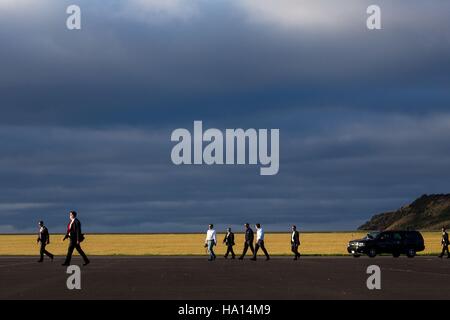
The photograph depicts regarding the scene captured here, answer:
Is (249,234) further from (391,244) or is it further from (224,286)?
(224,286)

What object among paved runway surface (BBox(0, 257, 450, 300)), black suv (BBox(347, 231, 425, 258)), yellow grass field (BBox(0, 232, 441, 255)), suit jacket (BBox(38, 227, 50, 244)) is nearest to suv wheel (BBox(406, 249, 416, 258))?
black suv (BBox(347, 231, 425, 258))

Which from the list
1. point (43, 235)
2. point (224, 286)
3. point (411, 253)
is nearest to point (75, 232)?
point (43, 235)

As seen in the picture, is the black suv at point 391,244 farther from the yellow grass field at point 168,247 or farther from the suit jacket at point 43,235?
the suit jacket at point 43,235

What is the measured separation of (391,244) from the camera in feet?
182

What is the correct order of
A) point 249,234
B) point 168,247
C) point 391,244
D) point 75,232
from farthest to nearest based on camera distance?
point 168,247, point 391,244, point 249,234, point 75,232

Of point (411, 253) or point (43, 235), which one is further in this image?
point (411, 253)

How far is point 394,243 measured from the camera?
5575 centimetres

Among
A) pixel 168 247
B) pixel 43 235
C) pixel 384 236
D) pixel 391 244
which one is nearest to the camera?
pixel 43 235

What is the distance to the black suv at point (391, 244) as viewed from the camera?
A: 181 ft

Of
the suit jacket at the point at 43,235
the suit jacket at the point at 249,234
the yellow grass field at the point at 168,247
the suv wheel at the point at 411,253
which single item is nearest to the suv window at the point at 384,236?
the suv wheel at the point at 411,253
